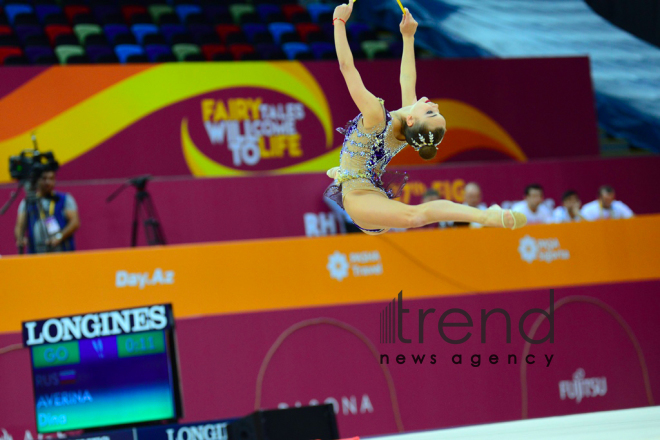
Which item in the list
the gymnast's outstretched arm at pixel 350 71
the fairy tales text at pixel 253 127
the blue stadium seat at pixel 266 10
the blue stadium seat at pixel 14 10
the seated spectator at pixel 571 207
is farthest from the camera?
the blue stadium seat at pixel 266 10

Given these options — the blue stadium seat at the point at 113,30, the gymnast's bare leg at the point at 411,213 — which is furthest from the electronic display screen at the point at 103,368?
the blue stadium seat at the point at 113,30

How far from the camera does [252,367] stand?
203 inches

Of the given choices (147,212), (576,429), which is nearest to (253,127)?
(147,212)

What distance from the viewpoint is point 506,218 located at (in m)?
3.27

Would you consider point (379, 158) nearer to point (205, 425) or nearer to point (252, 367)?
point (205, 425)

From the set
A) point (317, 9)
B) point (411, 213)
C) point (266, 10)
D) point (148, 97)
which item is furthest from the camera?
point (317, 9)

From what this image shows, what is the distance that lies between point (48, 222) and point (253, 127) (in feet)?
8.69

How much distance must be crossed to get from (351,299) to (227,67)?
3.35 m

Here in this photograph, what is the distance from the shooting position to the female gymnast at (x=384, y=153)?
3.37 m

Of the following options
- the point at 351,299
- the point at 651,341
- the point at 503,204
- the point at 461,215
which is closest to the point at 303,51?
the point at 503,204

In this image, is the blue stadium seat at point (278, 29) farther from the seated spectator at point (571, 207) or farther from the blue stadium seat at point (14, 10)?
the seated spectator at point (571, 207)

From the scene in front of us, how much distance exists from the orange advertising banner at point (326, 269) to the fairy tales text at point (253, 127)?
8.23ft

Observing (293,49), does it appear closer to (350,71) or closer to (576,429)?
(350,71)

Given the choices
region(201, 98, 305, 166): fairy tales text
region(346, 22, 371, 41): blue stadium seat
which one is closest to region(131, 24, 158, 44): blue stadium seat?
region(201, 98, 305, 166): fairy tales text
